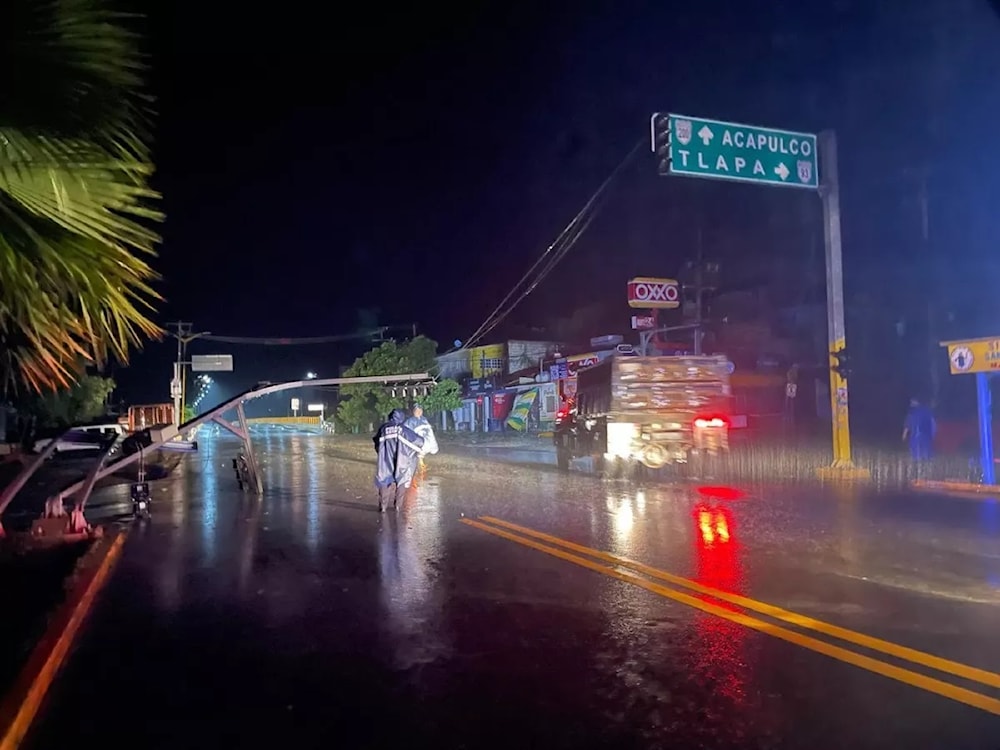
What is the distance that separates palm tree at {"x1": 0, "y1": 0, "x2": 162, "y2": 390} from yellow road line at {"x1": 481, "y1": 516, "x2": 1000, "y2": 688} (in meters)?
4.69

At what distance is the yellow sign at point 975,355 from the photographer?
13.6 meters

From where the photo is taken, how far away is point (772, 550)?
8.52 metres

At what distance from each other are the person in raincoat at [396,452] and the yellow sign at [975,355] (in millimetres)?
9367

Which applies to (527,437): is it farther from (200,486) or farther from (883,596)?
(883,596)

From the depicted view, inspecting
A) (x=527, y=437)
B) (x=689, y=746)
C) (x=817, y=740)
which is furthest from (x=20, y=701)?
(x=527, y=437)

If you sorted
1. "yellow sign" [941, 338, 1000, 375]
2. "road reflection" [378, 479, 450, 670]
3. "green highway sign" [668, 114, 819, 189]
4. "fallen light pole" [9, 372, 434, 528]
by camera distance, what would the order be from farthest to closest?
"green highway sign" [668, 114, 819, 189] → "yellow sign" [941, 338, 1000, 375] → "fallen light pole" [9, 372, 434, 528] → "road reflection" [378, 479, 450, 670]

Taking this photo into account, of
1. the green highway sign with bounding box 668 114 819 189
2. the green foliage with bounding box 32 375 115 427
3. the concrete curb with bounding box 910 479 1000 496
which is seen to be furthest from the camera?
the green foliage with bounding box 32 375 115 427

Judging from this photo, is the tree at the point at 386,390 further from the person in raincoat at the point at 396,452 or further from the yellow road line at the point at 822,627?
the yellow road line at the point at 822,627

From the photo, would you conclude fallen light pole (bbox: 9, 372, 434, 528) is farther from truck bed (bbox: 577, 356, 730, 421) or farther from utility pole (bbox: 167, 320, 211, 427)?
utility pole (bbox: 167, 320, 211, 427)

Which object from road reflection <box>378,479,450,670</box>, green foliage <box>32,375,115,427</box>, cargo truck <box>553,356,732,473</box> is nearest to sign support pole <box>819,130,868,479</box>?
cargo truck <box>553,356,732,473</box>

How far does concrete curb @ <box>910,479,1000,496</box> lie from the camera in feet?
43.7

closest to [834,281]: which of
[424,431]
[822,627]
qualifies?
[424,431]

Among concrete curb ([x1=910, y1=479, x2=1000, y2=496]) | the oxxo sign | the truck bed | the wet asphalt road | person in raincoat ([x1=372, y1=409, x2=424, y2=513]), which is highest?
the oxxo sign

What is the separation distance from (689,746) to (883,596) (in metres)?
3.41
